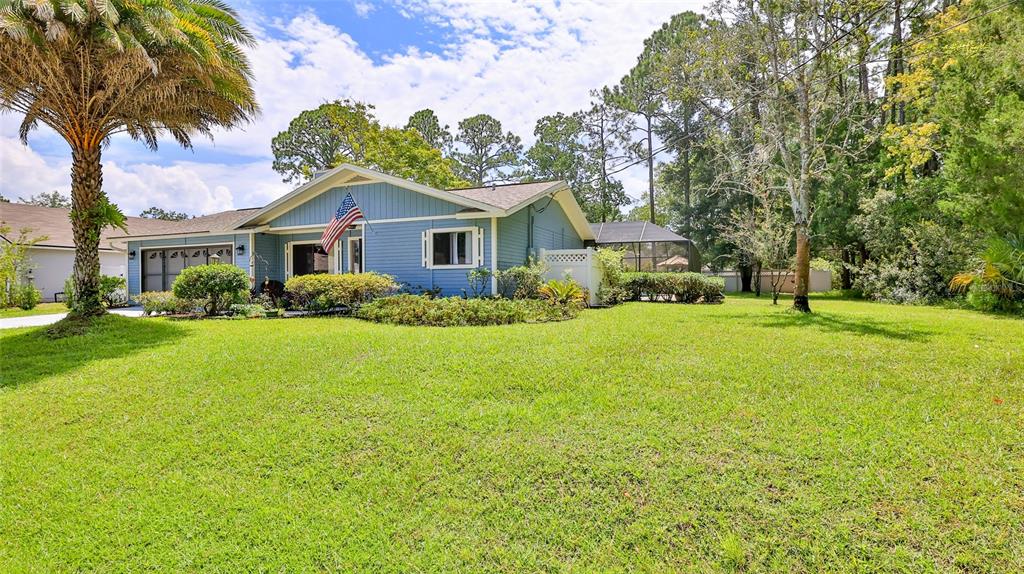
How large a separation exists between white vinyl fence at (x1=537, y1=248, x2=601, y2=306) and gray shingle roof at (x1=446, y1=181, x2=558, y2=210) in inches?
74.6

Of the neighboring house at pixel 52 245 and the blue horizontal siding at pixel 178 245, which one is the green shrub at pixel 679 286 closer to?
the blue horizontal siding at pixel 178 245

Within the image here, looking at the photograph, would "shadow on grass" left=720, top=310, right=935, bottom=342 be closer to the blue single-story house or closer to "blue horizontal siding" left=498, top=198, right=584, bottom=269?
"blue horizontal siding" left=498, top=198, right=584, bottom=269

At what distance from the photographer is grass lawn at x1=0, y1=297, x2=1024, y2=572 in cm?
271

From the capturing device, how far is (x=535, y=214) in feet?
50.8

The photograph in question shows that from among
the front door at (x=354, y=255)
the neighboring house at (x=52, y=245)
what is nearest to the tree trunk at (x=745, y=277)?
the front door at (x=354, y=255)

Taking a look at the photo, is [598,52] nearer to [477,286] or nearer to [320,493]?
[477,286]

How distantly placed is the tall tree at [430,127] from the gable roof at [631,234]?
57.4ft

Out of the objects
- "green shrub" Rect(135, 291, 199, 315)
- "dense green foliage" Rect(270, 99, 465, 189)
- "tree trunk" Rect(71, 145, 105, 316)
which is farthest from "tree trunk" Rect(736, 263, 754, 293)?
"tree trunk" Rect(71, 145, 105, 316)

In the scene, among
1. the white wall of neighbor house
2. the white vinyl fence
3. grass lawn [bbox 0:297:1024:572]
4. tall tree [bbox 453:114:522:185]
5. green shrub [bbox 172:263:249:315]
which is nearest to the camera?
grass lawn [bbox 0:297:1024:572]

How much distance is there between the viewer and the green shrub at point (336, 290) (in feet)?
38.5

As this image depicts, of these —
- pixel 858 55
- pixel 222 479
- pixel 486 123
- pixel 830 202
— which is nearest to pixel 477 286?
pixel 222 479

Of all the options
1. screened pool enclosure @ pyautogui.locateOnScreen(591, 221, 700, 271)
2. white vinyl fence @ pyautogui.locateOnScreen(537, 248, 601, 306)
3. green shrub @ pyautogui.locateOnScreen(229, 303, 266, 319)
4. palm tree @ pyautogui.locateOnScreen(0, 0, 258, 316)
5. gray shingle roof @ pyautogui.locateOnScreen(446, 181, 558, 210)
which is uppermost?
palm tree @ pyautogui.locateOnScreen(0, 0, 258, 316)

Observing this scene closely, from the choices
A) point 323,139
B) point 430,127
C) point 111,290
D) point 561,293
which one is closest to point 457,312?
point 561,293

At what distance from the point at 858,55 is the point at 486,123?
31106mm
